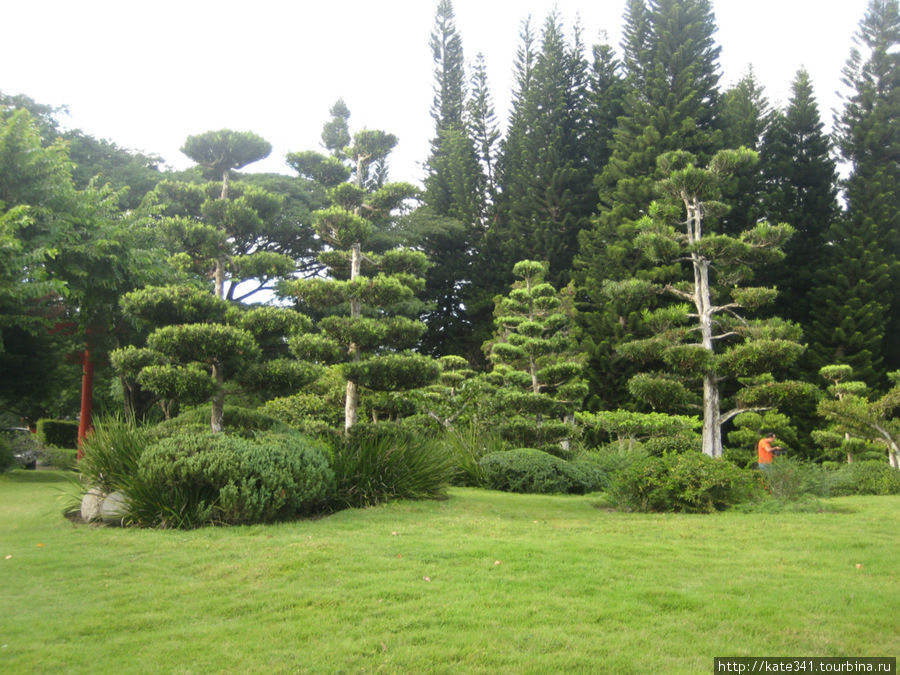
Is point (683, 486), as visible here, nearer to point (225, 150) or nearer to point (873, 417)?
point (873, 417)

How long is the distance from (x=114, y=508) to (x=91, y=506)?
0.44m

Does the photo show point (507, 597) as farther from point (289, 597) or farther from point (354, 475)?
point (354, 475)

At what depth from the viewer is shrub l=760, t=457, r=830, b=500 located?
9414 millimetres

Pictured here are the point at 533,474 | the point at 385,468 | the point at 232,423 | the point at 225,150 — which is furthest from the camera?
the point at 533,474

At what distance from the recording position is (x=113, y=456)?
801 cm

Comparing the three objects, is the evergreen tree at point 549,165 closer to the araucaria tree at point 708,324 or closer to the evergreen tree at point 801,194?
the evergreen tree at point 801,194

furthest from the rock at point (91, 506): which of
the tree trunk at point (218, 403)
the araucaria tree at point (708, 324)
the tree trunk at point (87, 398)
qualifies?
the tree trunk at point (87, 398)

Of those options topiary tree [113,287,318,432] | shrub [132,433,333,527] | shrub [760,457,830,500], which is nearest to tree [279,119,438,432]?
topiary tree [113,287,318,432]

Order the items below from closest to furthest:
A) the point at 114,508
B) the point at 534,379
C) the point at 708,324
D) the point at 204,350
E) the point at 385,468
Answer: the point at 114,508, the point at 204,350, the point at 385,468, the point at 708,324, the point at 534,379

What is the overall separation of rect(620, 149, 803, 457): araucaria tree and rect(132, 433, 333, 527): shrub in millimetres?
6901

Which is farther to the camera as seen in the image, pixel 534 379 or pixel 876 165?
pixel 876 165

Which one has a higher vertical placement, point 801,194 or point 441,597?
point 801,194

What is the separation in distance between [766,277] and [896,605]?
21.9 meters

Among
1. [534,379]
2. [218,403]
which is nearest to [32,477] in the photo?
[218,403]
